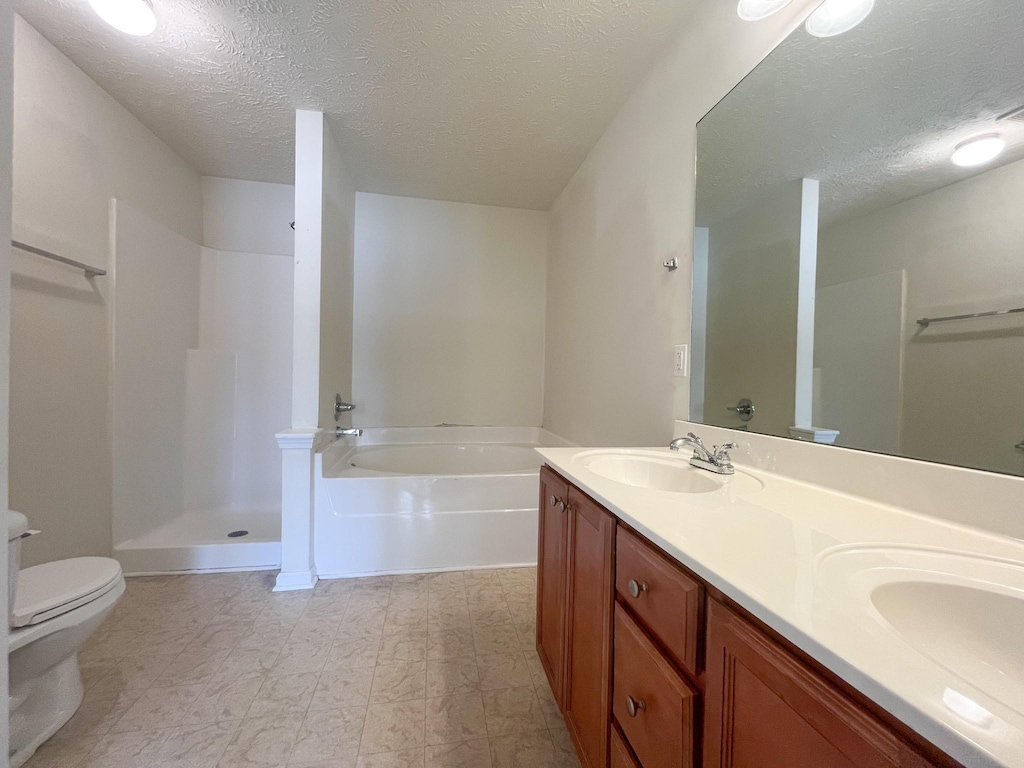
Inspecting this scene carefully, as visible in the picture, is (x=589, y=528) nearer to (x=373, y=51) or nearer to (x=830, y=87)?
(x=830, y=87)

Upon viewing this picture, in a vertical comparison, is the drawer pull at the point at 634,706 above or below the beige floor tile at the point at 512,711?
above

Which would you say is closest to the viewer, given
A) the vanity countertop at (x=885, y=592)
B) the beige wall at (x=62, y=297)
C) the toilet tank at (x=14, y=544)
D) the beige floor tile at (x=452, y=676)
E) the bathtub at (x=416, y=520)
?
the vanity countertop at (x=885, y=592)

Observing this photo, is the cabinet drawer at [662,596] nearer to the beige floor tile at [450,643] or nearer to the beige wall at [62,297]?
the beige floor tile at [450,643]

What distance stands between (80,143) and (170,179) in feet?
1.97

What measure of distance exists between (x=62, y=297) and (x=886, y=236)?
2996 mm

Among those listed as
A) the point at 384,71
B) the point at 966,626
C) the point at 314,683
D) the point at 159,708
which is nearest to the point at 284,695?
the point at 314,683

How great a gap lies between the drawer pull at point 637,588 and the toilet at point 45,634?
4.80 feet

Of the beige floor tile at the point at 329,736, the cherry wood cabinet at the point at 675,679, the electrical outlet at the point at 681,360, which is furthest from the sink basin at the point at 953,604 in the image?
the beige floor tile at the point at 329,736

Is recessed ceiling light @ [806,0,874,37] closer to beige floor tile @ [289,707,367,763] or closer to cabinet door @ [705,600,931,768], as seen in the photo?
cabinet door @ [705,600,931,768]

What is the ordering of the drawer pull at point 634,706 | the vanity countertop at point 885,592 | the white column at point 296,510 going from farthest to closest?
the white column at point 296,510 < the drawer pull at point 634,706 < the vanity countertop at point 885,592

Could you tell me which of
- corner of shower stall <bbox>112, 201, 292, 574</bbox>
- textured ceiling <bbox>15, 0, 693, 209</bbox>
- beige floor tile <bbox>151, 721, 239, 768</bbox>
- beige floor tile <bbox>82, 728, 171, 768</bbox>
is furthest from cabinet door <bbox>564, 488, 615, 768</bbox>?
corner of shower stall <bbox>112, 201, 292, 574</bbox>

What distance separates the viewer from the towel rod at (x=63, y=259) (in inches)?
57.0

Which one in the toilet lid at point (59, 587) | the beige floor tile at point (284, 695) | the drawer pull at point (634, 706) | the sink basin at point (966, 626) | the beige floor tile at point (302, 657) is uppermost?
the sink basin at point (966, 626)

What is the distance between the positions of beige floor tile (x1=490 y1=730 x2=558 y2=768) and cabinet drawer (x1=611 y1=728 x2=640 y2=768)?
1.29 feet
